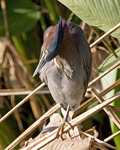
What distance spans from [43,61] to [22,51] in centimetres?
114

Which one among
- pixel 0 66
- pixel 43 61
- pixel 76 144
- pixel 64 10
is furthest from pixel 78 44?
pixel 64 10

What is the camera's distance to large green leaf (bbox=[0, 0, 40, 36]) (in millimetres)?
1888

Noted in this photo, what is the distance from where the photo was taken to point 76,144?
3.25 feet

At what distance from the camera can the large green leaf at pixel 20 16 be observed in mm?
1888

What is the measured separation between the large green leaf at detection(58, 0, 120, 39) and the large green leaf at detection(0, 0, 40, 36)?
0.79 meters

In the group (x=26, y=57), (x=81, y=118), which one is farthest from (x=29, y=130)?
(x=26, y=57)

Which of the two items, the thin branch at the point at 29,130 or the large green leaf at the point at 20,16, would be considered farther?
the large green leaf at the point at 20,16

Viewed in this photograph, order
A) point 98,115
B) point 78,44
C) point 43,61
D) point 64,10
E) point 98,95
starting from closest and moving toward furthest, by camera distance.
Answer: point 43,61
point 78,44
point 98,95
point 98,115
point 64,10

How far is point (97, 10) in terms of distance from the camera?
111 centimetres

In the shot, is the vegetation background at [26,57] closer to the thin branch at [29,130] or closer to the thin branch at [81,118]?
the thin branch at [29,130]

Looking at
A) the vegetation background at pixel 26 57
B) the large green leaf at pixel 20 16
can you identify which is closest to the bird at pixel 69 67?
the vegetation background at pixel 26 57

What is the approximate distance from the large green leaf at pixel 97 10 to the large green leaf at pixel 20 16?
79 cm

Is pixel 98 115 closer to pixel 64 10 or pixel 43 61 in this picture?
pixel 64 10

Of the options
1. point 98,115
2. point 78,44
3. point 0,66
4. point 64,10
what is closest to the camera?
point 78,44
